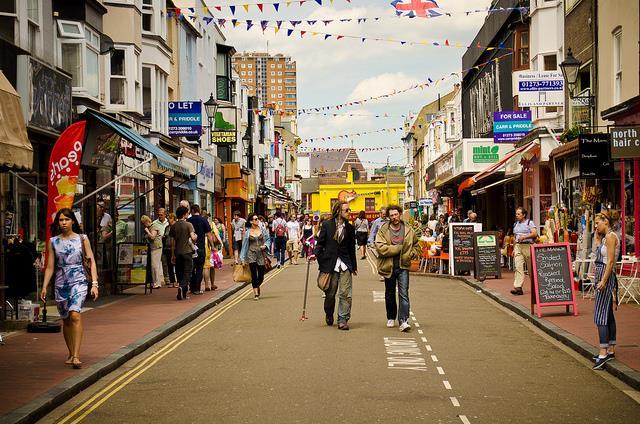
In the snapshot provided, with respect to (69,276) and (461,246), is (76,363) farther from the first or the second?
(461,246)

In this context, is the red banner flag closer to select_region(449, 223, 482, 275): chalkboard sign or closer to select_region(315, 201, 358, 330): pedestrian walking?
select_region(315, 201, 358, 330): pedestrian walking

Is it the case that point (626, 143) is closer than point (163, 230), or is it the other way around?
point (626, 143)

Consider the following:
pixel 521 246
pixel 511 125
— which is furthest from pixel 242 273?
pixel 511 125

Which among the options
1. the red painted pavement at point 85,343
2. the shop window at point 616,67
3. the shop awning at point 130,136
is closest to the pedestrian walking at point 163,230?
the red painted pavement at point 85,343

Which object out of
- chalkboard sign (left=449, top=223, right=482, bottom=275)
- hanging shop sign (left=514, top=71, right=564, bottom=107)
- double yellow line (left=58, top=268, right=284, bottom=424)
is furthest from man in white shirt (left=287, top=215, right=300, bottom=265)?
double yellow line (left=58, top=268, right=284, bottom=424)

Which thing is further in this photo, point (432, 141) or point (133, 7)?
point (432, 141)

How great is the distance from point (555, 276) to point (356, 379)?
7.43 meters

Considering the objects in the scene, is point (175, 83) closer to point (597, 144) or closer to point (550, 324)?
point (597, 144)

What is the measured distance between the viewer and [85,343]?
45.0ft

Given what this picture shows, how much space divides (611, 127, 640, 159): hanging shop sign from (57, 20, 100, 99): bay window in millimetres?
11097

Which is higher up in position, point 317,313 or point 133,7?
point 133,7

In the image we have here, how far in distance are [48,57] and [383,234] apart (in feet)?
26.7

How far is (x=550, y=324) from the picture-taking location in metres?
15.7

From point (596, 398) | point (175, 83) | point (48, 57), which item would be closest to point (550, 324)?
point (596, 398)
